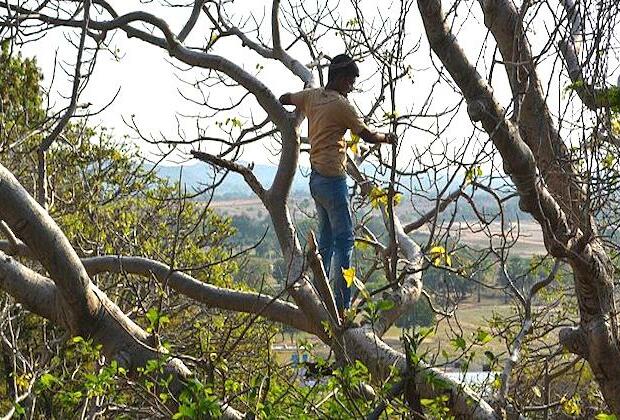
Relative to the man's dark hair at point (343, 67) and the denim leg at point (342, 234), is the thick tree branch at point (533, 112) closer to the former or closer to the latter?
the man's dark hair at point (343, 67)

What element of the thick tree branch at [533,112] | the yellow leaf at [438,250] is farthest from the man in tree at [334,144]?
the yellow leaf at [438,250]

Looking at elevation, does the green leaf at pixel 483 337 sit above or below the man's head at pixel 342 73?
below

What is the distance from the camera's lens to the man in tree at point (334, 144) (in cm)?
488

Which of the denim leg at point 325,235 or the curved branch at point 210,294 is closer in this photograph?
the curved branch at point 210,294

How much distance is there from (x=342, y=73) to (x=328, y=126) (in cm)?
35

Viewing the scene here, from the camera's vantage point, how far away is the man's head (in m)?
4.94

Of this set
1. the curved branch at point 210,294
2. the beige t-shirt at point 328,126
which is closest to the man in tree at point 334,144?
the beige t-shirt at point 328,126

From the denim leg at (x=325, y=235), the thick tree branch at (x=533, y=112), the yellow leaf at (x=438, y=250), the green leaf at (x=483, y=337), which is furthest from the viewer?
the denim leg at (x=325, y=235)

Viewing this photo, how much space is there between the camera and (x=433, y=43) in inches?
154

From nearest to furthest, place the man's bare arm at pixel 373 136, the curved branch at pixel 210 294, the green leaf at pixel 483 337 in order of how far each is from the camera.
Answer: the green leaf at pixel 483 337, the man's bare arm at pixel 373 136, the curved branch at pixel 210 294

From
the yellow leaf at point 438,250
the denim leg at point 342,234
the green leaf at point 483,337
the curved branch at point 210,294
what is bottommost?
the green leaf at point 483,337

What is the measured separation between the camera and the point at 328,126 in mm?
4926

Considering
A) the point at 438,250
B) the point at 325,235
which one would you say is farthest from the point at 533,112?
the point at 438,250

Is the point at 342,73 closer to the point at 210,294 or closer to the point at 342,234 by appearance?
the point at 342,234
